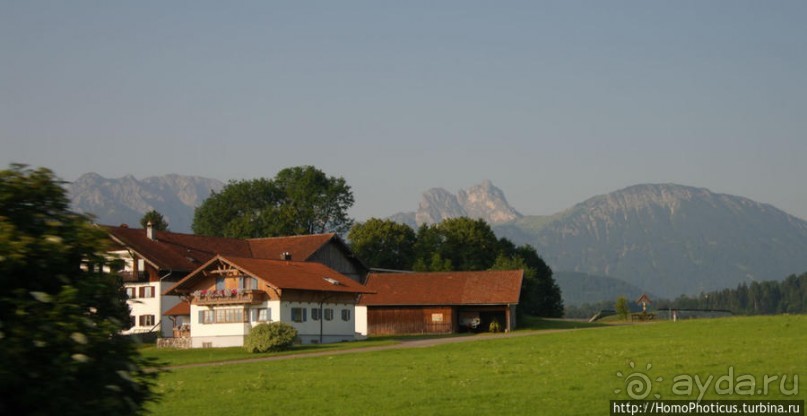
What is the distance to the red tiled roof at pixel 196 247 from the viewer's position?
79.0 m

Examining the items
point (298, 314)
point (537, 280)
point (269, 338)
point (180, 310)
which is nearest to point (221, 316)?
point (298, 314)

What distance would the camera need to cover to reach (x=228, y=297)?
208ft

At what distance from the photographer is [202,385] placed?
30.8m

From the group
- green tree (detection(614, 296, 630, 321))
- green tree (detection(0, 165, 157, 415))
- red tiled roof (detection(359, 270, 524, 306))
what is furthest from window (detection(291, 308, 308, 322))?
green tree (detection(0, 165, 157, 415))

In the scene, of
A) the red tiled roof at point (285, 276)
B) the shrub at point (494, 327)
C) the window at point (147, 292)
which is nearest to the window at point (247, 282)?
the red tiled roof at point (285, 276)

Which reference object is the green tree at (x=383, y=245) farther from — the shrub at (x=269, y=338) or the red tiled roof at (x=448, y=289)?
the shrub at (x=269, y=338)

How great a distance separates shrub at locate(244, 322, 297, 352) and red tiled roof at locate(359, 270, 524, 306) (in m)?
19.2

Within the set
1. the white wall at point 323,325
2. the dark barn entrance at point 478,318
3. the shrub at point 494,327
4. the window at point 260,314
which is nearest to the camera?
the window at point 260,314

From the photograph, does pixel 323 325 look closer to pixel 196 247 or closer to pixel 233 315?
pixel 233 315

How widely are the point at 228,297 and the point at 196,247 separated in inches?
958

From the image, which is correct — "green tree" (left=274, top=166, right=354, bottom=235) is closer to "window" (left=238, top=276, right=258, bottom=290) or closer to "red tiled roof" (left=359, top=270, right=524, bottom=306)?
"red tiled roof" (left=359, top=270, right=524, bottom=306)

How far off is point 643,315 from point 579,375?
62.0m

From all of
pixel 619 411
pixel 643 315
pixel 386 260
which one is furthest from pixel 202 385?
pixel 386 260

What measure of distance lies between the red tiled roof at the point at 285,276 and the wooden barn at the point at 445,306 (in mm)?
6514
